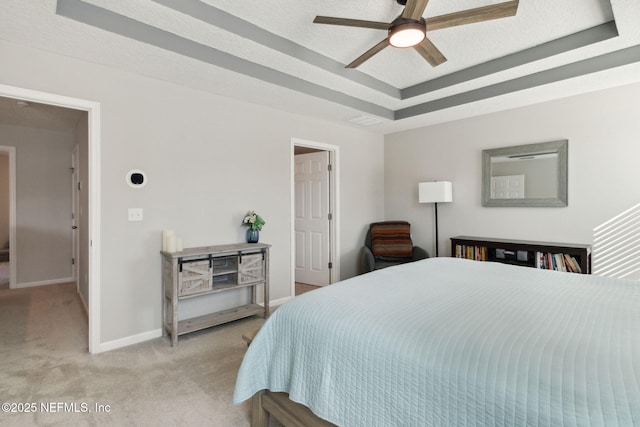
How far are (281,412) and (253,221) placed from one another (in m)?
2.14

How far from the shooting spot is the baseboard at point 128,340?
104 inches

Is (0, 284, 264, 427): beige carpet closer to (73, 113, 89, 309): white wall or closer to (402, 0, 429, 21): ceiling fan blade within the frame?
(73, 113, 89, 309): white wall

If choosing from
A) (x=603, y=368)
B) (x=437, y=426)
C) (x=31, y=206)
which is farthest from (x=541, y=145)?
(x=31, y=206)

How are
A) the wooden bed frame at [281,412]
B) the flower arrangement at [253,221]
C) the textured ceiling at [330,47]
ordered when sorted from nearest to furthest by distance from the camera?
1. the wooden bed frame at [281,412]
2. the textured ceiling at [330,47]
3. the flower arrangement at [253,221]

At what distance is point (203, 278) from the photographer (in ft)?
9.48

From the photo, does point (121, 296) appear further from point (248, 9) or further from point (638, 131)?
point (638, 131)

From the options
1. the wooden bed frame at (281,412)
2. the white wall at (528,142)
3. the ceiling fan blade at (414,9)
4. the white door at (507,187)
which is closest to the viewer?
the wooden bed frame at (281,412)

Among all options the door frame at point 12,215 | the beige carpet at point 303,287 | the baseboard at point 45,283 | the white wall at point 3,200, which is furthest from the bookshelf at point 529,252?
the white wall at point 3,200

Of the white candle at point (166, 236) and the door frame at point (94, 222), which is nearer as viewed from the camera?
the door frame at point (94, 222)

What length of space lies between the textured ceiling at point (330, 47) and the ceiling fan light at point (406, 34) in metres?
0.34

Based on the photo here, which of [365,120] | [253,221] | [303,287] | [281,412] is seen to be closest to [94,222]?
[253,221]

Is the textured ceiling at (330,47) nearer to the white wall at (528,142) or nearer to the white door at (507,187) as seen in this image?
the white wall at (528,142)

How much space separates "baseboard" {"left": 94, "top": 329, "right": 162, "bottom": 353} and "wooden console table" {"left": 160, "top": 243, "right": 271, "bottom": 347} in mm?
110

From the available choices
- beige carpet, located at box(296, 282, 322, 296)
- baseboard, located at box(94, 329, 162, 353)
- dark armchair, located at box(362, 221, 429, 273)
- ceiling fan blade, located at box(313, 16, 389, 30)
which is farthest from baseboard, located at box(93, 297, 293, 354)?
ceiling fan blade, located at box(313, 16, 389, 30)
